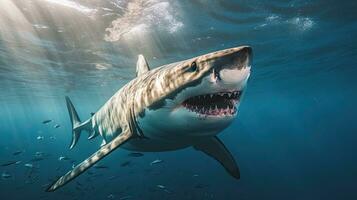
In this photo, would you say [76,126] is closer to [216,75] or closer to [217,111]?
[217,111]

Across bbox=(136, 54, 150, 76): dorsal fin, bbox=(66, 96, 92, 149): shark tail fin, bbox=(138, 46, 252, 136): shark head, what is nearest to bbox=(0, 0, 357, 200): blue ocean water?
bbox=(66, 96, 92, 149): shark tail fin

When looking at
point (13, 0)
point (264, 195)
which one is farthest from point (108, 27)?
point (264, 195)

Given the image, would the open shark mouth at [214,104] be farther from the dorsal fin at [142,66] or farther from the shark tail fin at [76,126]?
the shark tail fin at [76,126]

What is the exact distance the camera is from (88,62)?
21312 millimetres

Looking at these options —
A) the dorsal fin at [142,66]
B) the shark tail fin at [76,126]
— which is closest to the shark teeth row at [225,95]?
the dorsal fin at [142,66]

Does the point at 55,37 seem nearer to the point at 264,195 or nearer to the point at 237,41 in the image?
the point at 237,41

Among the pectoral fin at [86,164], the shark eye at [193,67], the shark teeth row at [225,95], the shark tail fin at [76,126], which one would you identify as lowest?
the shark tail fin at [76,126]

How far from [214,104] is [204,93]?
0.91 ft

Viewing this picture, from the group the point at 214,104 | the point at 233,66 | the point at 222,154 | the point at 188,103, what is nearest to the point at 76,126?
the point at 222,154

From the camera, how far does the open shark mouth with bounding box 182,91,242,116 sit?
317 centimetres

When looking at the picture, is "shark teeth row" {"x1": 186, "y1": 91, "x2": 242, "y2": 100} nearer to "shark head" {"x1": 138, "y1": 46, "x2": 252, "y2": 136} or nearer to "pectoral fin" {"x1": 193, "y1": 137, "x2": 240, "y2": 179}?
"shark head" {"x1": 138, "y1": 46, "x2": 252, "y2": 136}

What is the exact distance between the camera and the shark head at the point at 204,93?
281 cm

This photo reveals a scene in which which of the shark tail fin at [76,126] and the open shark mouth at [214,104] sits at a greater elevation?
the open shark mouth at [214,104]

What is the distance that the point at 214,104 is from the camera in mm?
3244
